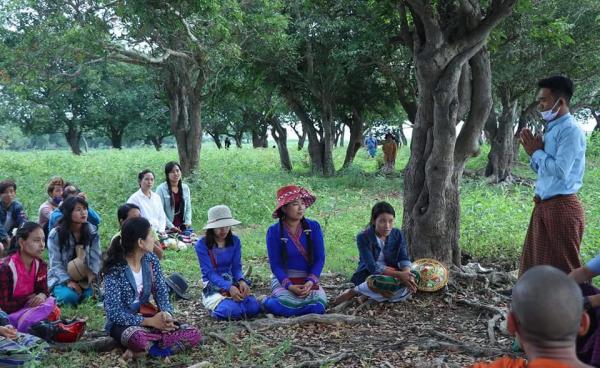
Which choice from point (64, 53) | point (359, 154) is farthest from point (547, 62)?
point (359, 154)

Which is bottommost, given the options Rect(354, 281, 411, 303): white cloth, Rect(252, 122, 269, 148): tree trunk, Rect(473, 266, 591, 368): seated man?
Rect(354, 281, 411, 303): white cloth

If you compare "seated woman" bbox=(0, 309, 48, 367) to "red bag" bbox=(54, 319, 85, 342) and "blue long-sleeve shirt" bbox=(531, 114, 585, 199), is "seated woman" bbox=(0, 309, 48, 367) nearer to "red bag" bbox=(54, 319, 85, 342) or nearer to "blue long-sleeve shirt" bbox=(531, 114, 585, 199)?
"red bag" bbox=(54, 319, 85, 342)

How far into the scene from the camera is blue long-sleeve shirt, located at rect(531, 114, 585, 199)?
165 inches

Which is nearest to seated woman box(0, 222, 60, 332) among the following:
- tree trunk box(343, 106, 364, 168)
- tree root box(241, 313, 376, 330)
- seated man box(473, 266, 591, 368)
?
tree root box(241, 313, 376, 330)

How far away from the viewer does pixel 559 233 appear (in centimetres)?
426

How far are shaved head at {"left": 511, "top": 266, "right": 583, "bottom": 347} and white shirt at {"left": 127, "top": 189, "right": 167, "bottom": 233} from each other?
6.68 meters

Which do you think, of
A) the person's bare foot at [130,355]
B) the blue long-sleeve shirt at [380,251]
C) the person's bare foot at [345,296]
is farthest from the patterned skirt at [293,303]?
the person's bare foot at [130,355]

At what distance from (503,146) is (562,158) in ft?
46.7

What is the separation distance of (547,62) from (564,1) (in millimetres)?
1954

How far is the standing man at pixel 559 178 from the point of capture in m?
4.20

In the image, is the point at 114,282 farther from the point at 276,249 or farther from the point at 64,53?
the point at 64,53

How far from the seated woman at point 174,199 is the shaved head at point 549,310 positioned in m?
7.27

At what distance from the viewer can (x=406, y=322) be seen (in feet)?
17.4

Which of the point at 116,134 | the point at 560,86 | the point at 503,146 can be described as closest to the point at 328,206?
the point at 560,86
